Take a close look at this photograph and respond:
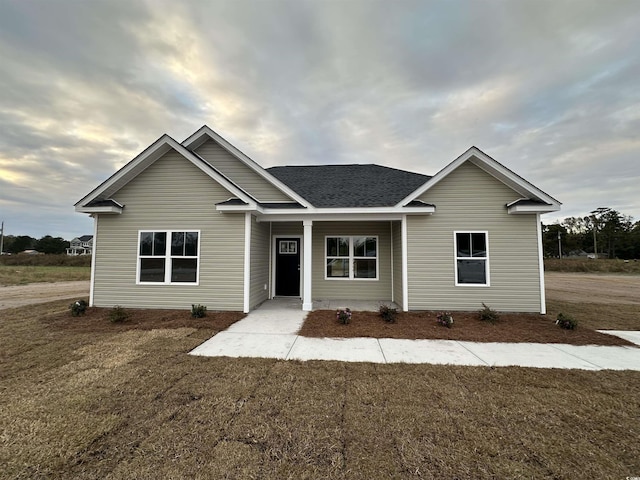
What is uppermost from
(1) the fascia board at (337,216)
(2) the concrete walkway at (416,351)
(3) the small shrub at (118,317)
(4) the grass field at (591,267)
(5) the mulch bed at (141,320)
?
(1) the fascia board at (337,216)

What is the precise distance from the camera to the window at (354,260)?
10656 mm

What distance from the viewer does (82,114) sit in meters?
12.0

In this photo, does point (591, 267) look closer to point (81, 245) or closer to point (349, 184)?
point (349, 184)

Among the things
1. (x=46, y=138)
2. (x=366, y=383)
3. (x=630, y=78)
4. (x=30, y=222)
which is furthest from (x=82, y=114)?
(x=30, y=222)

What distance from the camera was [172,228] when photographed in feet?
27.8

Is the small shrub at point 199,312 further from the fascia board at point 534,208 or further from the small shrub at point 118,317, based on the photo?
the fascia board at point 534,208

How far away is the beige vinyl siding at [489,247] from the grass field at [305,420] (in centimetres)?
404

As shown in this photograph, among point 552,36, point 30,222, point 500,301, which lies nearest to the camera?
point 500,301

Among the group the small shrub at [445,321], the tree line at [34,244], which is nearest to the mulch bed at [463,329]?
the small shrub at [445,321]

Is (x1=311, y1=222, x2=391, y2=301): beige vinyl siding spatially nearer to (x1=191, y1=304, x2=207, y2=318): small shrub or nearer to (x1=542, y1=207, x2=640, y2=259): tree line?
(x1=191, y1=304, x2=207, y2=318): small shrub

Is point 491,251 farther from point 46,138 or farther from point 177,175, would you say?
point 46,138

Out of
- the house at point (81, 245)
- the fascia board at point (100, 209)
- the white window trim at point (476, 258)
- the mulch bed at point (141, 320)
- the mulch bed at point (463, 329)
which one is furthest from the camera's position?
the house at point (81, 245)

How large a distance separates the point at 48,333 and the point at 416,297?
31.3ft

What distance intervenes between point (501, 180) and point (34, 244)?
86.8 meters
